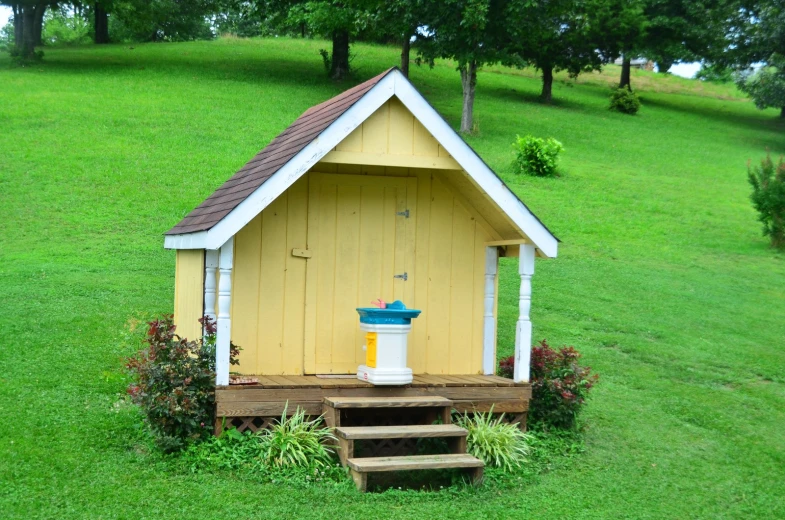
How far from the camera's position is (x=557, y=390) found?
8.47 m

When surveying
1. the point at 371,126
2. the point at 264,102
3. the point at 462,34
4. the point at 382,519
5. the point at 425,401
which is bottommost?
the point at 382,519

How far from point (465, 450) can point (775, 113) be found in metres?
42.9

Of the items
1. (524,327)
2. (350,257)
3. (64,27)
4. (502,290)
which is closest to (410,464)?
(524,327)

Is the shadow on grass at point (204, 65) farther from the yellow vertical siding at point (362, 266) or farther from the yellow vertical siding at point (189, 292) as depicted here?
the yellow vertical siding at point (362, 266)

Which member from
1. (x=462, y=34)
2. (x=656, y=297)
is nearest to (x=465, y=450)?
(x=656, y=297)

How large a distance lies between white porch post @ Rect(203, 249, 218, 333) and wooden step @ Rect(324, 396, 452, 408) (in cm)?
141

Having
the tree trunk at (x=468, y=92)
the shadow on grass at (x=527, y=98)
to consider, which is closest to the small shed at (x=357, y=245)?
the tree trunk at (x=468, y=92)

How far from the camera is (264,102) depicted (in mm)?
27766

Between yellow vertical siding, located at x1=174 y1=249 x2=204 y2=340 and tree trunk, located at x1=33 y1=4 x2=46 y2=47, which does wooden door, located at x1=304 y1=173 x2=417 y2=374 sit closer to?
yellow vertical siding, located at x1=174 y1=249 x2=204 y2=340

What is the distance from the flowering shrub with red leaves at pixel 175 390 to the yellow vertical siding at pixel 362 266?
0.80 meters

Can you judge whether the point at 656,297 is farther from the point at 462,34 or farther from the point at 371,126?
the point at 462,34

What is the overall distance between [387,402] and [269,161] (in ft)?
8.50

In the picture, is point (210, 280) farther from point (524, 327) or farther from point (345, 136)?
point (524, 327)

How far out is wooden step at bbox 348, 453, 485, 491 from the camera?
6.75 meters
